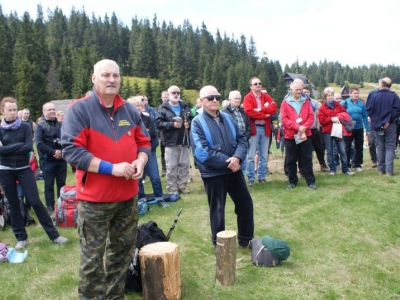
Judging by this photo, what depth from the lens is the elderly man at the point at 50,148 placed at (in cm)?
686

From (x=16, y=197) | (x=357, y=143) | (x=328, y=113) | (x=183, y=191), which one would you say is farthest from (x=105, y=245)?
(x=357, y=143)

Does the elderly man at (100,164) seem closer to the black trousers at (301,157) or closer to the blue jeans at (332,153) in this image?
the black trousers at (301,157)

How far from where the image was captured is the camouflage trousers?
10.4 feet

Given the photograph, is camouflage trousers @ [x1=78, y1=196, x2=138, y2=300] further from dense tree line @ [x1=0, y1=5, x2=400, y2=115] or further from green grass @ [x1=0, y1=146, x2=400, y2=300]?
dense tree line @ [x1=0, y1=5, x2=400, y2=115]

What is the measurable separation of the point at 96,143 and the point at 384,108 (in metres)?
7.72

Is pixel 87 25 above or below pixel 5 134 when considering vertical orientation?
above

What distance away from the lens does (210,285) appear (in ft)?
13.2

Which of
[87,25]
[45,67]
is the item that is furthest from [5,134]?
[87,25]

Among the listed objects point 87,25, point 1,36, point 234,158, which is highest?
point 87,25

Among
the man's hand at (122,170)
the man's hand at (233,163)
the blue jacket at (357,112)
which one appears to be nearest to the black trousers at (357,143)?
the blue jacket at (357,112)

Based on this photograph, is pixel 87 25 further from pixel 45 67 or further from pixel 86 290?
pixel 86 290

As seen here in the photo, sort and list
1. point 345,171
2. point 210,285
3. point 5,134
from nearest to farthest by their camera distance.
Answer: point 210,285 → point 5,134 → point 345,171

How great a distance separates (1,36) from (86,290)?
79305 millimetres

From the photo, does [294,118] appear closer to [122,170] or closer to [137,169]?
[137,169]
